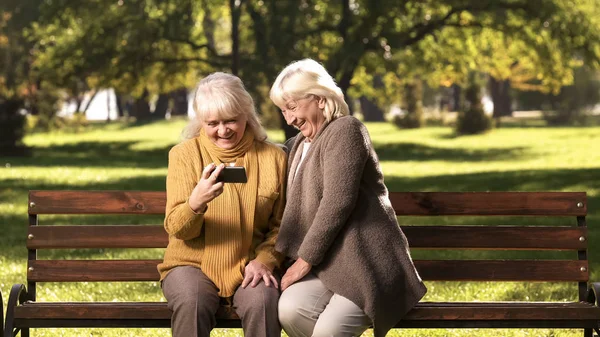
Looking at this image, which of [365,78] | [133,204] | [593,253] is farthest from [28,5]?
[133,204]

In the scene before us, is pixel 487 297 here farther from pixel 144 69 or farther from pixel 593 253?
pixel 144 69

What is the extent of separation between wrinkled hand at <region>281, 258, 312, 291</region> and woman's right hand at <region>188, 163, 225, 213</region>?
0.50m

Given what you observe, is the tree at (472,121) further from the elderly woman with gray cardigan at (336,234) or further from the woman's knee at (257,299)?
the woman's knee at (257,299)

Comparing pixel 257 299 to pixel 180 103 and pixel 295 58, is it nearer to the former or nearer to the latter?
pixel 295 58

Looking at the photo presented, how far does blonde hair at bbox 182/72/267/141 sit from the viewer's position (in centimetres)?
483

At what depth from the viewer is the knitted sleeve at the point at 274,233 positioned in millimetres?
4895

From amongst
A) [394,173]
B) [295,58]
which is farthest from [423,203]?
[295,58]

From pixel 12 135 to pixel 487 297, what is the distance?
20441 millimetres

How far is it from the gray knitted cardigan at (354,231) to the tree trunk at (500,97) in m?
50.0

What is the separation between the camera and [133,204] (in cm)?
552

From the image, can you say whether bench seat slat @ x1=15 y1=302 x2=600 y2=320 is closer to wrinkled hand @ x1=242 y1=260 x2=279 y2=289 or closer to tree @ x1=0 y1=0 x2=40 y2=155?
wrinkled hand @ x1=242 y1=260 x2=279 y2=289

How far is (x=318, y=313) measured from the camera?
15.5 ft

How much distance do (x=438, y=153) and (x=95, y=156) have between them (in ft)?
30.3

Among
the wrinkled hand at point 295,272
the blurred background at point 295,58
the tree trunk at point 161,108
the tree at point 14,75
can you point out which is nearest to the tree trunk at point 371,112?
the tree trunk at point 161,108
